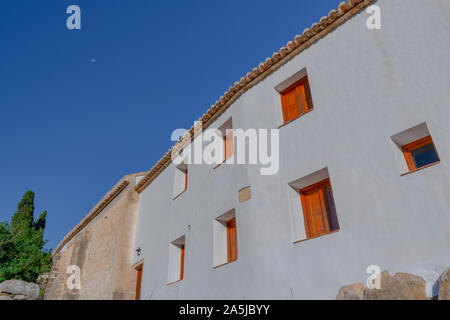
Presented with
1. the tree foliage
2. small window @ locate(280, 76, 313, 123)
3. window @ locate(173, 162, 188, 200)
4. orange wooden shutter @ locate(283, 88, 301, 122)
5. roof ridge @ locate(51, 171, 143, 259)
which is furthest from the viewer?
the tree foliage

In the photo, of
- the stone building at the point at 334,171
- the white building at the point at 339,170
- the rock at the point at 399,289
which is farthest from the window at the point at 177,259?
the rock at the point at 399,289

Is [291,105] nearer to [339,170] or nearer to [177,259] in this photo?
[339,170]

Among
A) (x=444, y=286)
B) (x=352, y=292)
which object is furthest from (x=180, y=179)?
(x=444, y=286)

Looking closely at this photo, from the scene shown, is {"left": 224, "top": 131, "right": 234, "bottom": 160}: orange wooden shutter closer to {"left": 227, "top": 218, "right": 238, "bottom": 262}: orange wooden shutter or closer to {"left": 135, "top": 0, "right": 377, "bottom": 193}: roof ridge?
{"left": 135, "top": 0, "right": 377, "bottom": 193}: roof ridge

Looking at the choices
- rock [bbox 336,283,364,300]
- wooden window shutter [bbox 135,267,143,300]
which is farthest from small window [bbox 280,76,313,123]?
wooden window shutter [bbox 135,267,143,300]

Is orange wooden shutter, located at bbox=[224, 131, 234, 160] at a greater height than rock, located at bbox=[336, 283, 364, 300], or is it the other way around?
orange wooden shutter, located at bbox=[224, 131, 234, 160]

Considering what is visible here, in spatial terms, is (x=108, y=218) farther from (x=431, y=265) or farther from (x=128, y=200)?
(x=431, y=265)

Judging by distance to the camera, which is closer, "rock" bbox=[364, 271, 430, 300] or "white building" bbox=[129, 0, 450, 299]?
"rock" bbox=[364, 271, 430, 300]

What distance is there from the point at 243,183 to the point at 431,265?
3.90 m

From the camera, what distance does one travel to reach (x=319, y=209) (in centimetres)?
634

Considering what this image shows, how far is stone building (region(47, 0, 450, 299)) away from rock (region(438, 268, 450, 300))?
266mm

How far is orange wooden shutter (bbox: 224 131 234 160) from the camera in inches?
341

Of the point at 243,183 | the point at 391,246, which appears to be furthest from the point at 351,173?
the point at 243,183

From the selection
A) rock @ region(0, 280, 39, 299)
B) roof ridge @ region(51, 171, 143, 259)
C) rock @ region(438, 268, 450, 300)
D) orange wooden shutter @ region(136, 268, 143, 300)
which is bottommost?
rock @ region(438, 268, 450, 300)
